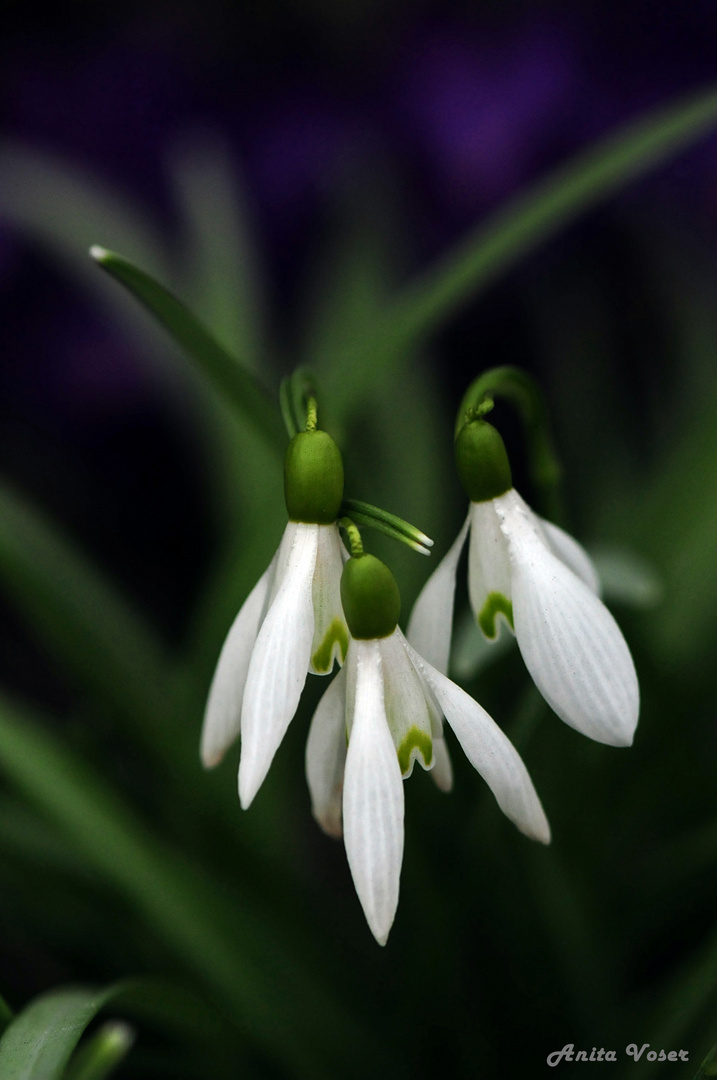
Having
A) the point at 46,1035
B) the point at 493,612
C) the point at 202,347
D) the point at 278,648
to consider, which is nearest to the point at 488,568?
the point at 493,612

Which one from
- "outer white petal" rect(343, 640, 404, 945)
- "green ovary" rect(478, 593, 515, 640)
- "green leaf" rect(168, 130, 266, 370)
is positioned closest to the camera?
"outer white petal" rect(343, 640, 404, 945)

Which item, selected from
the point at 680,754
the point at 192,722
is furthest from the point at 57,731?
the point at 680,754

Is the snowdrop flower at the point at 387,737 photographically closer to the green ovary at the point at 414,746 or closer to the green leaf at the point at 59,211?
the green ovary at the point at 414,746

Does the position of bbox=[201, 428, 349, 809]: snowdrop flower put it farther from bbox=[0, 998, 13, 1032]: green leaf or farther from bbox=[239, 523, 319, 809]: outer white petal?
bbox=[0, 998, 13, 1032]: green leaf

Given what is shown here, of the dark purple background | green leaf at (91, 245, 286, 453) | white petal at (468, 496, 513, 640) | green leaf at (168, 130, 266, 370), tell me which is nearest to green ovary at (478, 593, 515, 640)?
white petal at (468, 496, 513, 640)

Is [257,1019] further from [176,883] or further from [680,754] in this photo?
[680,754]

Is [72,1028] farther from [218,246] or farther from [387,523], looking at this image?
[218,246]

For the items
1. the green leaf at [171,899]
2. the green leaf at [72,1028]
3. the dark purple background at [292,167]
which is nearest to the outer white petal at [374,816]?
the green leaf at [72,1028]
